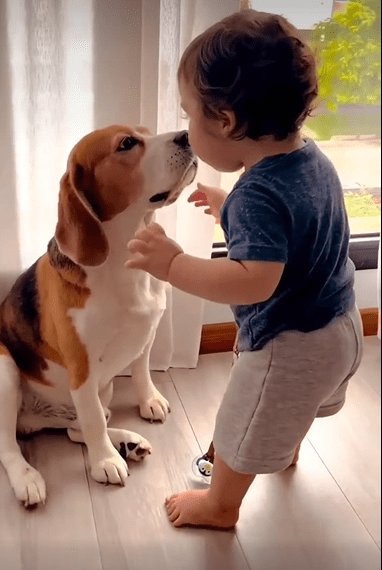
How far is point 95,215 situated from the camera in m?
1.09

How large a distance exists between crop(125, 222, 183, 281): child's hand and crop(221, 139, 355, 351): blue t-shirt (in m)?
0.09

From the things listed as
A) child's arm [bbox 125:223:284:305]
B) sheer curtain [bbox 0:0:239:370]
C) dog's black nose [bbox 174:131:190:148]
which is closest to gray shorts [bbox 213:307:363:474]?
child's arm [bbox 125:223:284:305]

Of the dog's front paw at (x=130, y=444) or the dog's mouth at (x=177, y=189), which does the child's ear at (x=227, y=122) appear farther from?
the dog's front paw at (x=130, y=444)

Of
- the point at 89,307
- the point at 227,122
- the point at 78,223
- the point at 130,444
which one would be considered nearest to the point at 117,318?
the point at 89,307

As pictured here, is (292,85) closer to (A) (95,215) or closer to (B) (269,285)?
(B) (269,285)

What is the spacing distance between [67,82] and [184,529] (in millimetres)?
902

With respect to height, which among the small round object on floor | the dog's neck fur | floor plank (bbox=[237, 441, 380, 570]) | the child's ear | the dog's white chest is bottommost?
the small round object on floor

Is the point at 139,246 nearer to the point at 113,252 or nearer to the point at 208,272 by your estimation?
the point at 208,272

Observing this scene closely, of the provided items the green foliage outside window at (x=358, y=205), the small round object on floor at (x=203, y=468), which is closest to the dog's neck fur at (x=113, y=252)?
the green foliage outside window at (x=358, y=205)

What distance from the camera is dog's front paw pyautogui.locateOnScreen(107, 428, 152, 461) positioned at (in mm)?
1375

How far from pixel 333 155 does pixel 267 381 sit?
0.49 metres

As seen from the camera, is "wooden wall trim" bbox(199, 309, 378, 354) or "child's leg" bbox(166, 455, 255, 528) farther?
"wooden wall trim" bbox(199, 309, 378, 354)

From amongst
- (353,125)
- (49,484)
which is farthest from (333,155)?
(49,484)

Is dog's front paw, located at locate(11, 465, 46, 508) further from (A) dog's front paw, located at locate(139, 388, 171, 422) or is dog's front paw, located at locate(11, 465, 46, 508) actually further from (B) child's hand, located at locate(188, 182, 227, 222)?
(B) child's hand, located at locate(188, 182, 227, 222)
